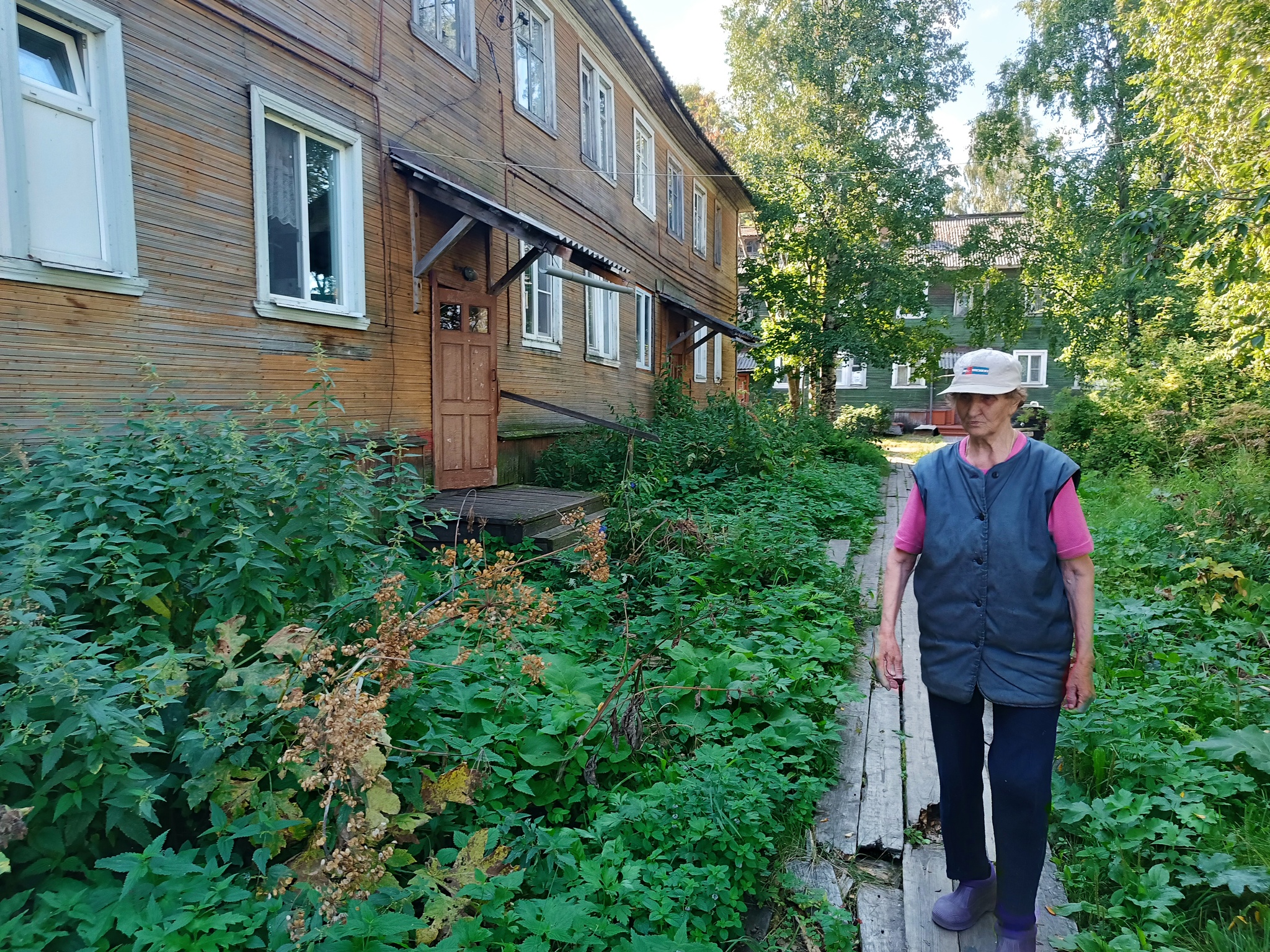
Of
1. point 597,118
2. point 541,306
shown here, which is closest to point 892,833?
point 541,306

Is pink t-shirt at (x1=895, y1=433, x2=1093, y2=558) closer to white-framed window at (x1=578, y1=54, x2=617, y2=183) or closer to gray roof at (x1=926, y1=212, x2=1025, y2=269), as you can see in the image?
white-framed window at (x1=578, y1=54, x2=617, y2=183)

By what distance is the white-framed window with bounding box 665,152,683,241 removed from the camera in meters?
17.9

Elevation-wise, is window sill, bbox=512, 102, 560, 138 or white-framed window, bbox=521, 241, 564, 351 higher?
window sill, bbox=512, 102, 560, 138

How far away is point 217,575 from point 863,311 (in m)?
21.5

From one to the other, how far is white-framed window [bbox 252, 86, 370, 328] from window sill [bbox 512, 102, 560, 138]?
359cm

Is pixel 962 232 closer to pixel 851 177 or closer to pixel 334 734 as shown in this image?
pixel 851 177

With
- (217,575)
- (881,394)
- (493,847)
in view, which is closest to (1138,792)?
Result: (493,847)

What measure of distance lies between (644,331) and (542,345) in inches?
218

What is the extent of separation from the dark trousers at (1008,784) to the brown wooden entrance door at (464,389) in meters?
6.94

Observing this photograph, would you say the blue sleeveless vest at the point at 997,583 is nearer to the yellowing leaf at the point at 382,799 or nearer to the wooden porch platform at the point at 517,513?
the yellowing leaf at the point at 382,799

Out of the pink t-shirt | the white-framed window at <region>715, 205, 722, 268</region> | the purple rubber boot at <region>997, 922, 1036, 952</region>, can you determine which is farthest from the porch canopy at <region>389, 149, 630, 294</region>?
the white-framed window at <region>715, 205, 722, 268</region>

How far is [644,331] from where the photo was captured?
1644cm

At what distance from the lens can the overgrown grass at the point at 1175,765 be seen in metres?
2.64

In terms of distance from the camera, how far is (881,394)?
37094 millimetres
